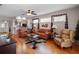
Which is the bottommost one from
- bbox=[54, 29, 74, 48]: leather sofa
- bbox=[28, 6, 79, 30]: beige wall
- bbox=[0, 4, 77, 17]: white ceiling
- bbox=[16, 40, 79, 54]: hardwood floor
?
bbox=[16, 40, 79, 54]: hardwood floor

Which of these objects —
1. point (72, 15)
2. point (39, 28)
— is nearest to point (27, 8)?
point (39, 28)

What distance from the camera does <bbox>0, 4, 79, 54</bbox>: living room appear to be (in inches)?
95.2

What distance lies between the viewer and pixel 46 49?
8.18 ft

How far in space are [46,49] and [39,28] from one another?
A: 45cm

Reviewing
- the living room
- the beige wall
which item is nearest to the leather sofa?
the living room

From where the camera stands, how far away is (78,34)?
247 centimetres

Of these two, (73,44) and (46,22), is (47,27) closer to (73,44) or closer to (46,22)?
(46,22)

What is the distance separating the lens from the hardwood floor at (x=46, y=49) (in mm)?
2460

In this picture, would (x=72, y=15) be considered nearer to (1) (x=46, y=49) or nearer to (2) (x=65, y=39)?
(2) (x=65, y=39)

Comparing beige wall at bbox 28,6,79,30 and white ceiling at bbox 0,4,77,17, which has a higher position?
white ceiling at bbox 0,4,77,17

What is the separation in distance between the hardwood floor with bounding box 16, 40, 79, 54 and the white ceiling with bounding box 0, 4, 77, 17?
64 cm

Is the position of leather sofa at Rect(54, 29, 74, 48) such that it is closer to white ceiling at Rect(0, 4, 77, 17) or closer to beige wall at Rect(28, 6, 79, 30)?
beige wall at Rect(28, 6, 79, 30)
